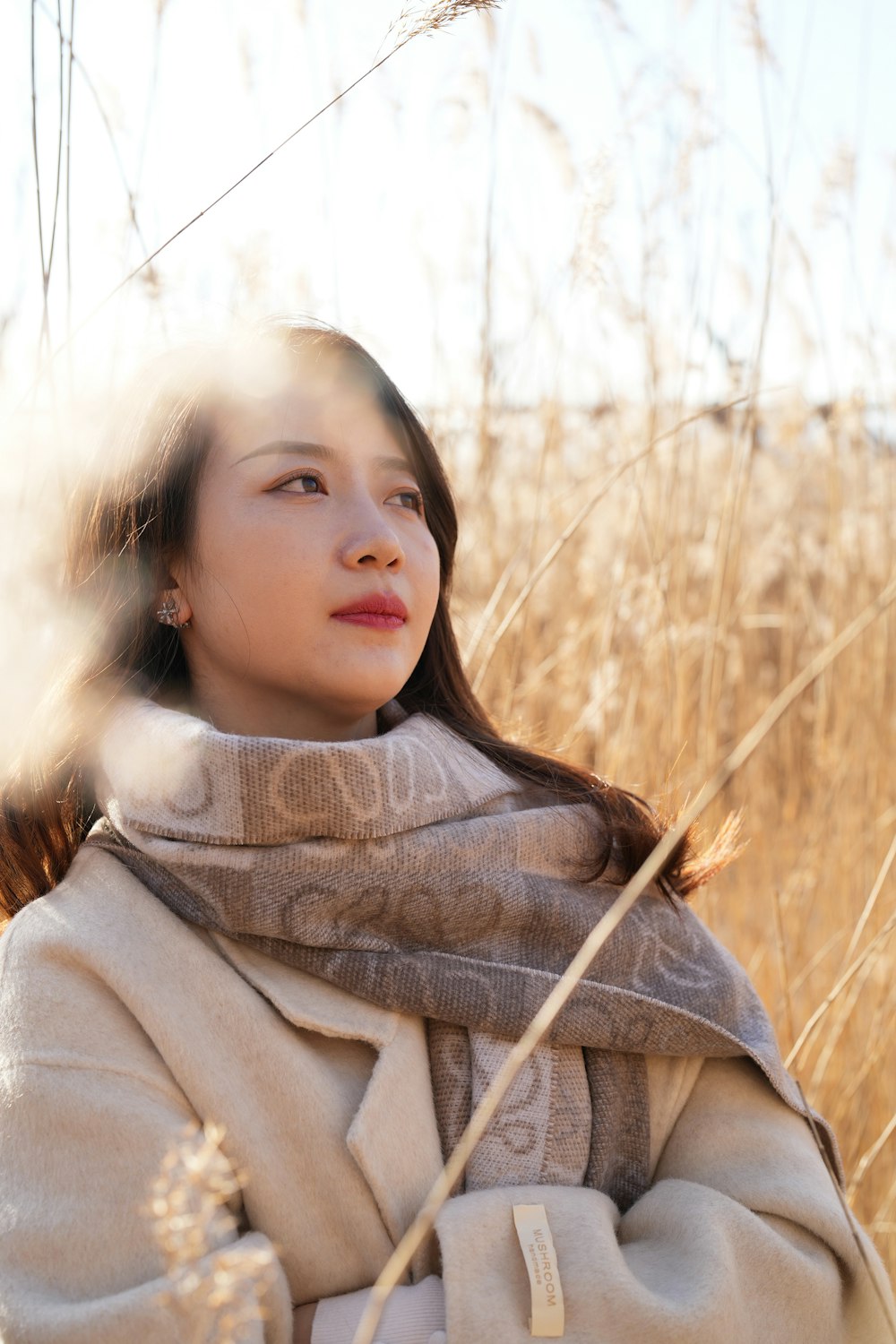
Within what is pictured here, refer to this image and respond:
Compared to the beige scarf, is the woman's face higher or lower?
higher

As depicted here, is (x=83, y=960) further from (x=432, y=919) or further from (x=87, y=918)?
(x=432, y=919)

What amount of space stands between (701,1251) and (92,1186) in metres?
0.51

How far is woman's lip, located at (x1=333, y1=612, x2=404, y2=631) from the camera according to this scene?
124 cm

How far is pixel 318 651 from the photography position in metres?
1.23

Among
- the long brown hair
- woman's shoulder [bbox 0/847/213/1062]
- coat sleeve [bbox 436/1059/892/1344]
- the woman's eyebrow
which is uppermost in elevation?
the woman's eyebrow

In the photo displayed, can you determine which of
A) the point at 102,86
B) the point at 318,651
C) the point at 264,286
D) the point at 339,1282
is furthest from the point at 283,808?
the point at 264,286

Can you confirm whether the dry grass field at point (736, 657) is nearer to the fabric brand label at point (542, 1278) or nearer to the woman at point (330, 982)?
the woman at point (330, 982)

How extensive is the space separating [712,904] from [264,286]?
4.37 feet

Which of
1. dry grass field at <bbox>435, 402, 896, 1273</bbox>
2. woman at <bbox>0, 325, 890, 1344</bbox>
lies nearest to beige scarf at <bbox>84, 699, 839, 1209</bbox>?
woman at <bbox>0, 325, 890, 1344</bbox>

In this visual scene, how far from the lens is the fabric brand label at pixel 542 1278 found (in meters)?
0.94

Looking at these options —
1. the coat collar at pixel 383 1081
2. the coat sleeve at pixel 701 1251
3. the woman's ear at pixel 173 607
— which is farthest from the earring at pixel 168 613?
the coat sleeve at pixel 701 1251

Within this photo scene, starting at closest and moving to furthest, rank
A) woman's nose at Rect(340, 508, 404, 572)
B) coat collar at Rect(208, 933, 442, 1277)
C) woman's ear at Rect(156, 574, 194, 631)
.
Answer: coat collar at Rect(208, 933, 442, 1277) → woman's nose at Rect(340, 508, 404, 572) → woman's ear at Rect(156, 574, 194, 631)

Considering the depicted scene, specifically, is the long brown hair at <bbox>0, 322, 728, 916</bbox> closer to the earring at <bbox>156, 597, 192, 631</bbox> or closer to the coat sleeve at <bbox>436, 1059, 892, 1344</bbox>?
the earring at <bbox>156, 597, 192, 631</bbox>

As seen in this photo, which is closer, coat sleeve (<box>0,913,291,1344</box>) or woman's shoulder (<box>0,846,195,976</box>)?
coat sleeve (<box>0,913,291,1344</box>)
